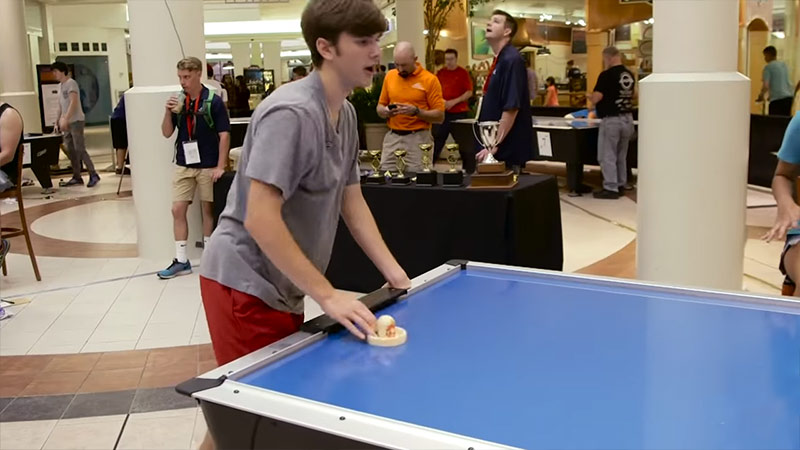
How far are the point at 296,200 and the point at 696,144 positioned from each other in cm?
300

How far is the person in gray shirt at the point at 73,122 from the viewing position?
11.6m

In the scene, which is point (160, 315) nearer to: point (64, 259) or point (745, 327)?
point (64, 259)

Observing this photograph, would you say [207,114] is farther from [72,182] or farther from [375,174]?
[72,182]

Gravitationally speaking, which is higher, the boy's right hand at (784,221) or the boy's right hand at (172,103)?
the boy's right hand at (172,103)

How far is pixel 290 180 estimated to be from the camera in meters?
1.83

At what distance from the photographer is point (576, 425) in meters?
1.40

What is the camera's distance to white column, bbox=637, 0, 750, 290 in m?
4.29

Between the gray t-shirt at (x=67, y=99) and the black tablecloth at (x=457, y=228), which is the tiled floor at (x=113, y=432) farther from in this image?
the gray t-shirt at (x=67, y=99)

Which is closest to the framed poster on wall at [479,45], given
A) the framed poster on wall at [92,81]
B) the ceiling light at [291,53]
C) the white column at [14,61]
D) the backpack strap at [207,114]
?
the white column at [14,61]

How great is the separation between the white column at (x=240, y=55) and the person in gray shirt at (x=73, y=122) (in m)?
17.0

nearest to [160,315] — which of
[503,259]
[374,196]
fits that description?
[374,196]

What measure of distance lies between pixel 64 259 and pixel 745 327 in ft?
19.8

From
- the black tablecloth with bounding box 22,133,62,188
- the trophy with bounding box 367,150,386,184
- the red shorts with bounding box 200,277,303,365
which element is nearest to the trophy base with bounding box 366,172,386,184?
the trophy with bounding box 367,150,386,184

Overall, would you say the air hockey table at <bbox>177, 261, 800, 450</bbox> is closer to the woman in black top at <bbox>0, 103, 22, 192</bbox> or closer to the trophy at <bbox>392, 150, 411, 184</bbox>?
the trophy at <bbox>392, 150, 411, 184</bbox>
